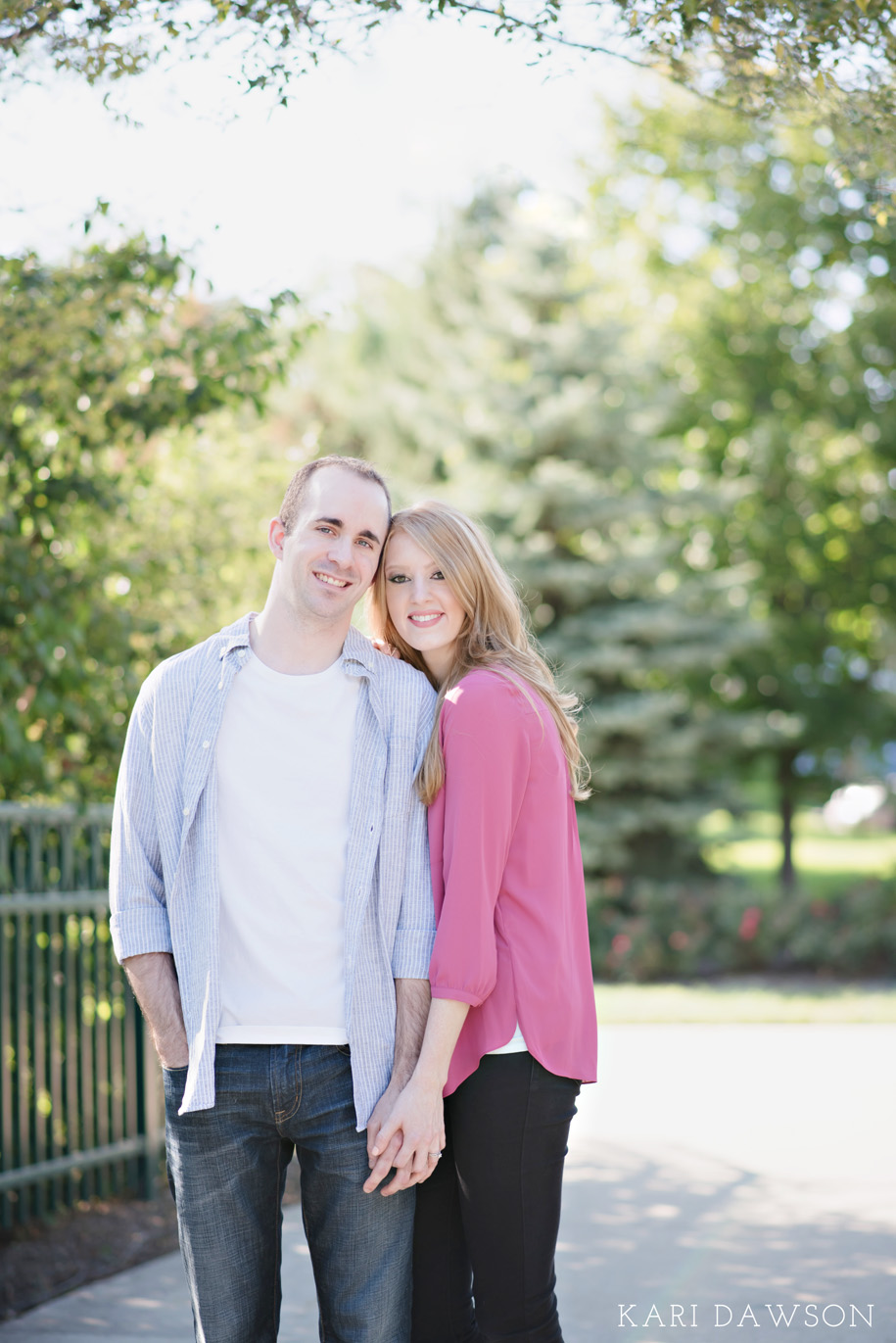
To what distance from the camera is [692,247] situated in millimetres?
17906

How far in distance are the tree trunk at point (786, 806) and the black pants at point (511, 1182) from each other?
14.5 m

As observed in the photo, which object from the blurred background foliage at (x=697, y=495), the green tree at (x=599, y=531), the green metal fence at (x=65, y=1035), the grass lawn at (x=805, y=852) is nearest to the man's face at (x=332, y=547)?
the green metal fence at (x=65, y=1035)

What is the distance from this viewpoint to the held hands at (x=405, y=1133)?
246 cm

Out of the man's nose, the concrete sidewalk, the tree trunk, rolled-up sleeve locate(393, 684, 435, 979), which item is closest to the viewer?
rolled-up sleeve locate(393, 684, 435, 979)

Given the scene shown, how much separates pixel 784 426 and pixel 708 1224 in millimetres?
13098

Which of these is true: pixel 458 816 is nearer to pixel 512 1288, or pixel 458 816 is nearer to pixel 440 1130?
pixel 440 1130

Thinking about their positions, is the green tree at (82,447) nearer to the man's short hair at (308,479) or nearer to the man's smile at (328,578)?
the man's short hair at (308,479)

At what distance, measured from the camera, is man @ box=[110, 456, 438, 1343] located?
99.2 inches

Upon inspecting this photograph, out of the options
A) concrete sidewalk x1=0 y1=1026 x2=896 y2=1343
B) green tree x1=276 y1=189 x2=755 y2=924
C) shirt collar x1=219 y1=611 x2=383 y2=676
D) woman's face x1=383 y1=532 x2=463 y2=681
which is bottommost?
concrete sidewalk x1=0 y1=1026 x2=896 y2=1343

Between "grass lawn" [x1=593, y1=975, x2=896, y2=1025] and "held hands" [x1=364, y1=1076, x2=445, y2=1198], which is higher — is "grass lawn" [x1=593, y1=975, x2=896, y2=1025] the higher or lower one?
the lower one

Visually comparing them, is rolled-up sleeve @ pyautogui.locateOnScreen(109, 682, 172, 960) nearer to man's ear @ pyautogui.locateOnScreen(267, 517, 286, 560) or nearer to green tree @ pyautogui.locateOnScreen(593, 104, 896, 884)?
man's ear @ pyautogui.locateOnScreen(267, 517, 286, 560)

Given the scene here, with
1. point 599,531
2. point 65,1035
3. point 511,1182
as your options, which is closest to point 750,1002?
point 599,531

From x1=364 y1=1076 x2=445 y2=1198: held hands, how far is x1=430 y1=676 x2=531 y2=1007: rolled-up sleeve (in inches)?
7.7

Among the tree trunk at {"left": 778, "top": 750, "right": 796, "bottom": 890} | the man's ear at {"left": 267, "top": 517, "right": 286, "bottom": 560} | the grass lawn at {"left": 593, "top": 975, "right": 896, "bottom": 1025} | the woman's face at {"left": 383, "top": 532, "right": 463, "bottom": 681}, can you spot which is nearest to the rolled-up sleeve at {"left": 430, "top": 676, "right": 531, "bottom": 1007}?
the woman's face at {"left": 383, "top": 532, "right": 463, "bottom": 681}
